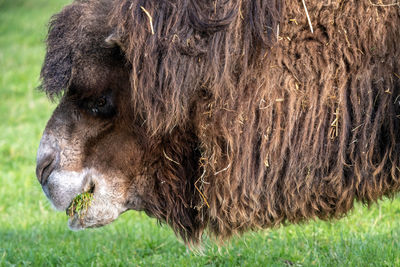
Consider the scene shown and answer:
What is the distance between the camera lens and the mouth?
151 inches

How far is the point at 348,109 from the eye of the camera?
3504mm

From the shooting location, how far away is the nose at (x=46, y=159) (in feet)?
12.6

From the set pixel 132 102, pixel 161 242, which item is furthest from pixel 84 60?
pixel 161 242

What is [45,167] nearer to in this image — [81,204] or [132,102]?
[81,204]

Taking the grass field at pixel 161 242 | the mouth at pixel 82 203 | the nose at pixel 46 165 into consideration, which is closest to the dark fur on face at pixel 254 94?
the mouth at pixel 82 203

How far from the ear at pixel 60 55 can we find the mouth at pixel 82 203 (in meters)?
0.63

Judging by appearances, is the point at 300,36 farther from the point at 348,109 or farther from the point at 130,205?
the point at 130,205

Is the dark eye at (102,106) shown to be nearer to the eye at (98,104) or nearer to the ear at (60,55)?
the eye at (98,104)

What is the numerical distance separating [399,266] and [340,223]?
1.36 metres

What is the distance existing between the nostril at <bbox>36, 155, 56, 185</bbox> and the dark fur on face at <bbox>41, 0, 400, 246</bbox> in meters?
0.43

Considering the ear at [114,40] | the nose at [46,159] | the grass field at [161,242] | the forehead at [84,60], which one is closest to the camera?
the ear at [114,40]

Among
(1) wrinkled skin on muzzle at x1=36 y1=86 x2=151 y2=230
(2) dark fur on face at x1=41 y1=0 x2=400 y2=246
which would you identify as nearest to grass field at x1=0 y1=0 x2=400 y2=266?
(1) wrinkled skin on muzzle at x1=36 y1=86 x2=151 y2=230

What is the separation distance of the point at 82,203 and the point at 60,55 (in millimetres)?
914

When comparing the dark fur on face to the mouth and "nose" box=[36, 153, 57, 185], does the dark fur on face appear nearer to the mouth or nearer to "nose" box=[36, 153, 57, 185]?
the mouth
